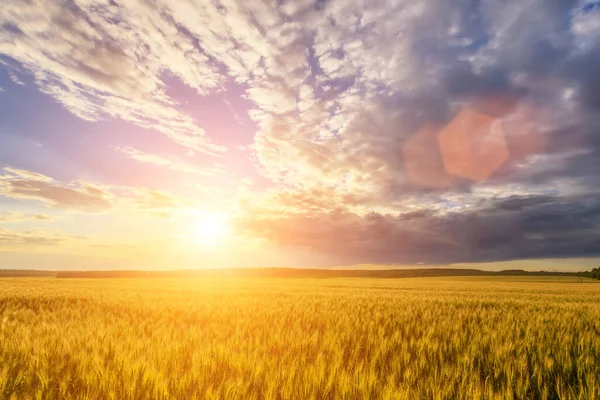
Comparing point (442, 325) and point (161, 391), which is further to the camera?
point (442, 325)

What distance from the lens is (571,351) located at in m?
5.16

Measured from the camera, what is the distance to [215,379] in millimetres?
3049

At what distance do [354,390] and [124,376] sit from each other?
6.16 ft

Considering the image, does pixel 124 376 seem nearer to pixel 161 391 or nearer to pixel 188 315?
pixel 161 391

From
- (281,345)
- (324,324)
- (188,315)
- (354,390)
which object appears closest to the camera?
(354,390)

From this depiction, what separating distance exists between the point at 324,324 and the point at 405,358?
2602 millimetres

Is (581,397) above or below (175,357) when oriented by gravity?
below

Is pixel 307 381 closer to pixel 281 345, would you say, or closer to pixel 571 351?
pixel 281 345

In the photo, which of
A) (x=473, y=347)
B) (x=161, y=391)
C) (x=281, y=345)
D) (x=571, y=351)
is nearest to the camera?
(x=161, y=391)

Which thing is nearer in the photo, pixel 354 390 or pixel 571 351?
pixel 354 390

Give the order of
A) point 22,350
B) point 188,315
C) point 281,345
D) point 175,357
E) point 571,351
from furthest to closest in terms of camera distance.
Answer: point 188,315
point 571,351
point 281,345
point 22,350
point 175,357

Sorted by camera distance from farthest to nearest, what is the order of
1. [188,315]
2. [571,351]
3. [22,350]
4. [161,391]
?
1. [188,315]
2. [571,351]
3. [22,350]
4. [161,391]

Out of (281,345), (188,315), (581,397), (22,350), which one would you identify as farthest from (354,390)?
(188,315)

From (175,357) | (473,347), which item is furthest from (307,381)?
(473,347)
